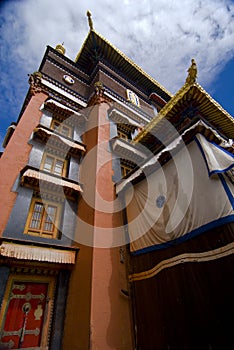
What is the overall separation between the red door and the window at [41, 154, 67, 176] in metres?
→ 4.31

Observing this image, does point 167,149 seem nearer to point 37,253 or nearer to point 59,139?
point 37,253

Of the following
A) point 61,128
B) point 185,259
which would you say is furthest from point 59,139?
point 185,259

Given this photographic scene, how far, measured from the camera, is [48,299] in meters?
5.85

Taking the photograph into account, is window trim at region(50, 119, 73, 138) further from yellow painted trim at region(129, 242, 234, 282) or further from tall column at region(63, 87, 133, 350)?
yellow painted trim at region(129, 242, 234, 282)

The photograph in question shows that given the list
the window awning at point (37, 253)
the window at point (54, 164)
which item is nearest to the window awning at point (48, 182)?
the window at point (54, 164)

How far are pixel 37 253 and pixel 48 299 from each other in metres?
1.58

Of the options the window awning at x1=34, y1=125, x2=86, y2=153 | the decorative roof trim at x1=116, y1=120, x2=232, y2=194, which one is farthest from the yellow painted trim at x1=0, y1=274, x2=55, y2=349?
the window awning at x1=34, y1=125, x2=86, y2=153

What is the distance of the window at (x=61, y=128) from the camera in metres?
9.81

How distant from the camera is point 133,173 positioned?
7.24 meters

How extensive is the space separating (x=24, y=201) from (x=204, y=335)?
6.12 metres

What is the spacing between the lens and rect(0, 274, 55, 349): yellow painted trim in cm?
516

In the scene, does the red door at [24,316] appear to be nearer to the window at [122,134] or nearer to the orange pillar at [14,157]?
the orange pillar at [14,157]

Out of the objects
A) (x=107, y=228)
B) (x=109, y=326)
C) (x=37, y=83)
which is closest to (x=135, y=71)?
(x=37, y=83)

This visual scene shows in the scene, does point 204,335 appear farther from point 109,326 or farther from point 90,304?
point 90,304
